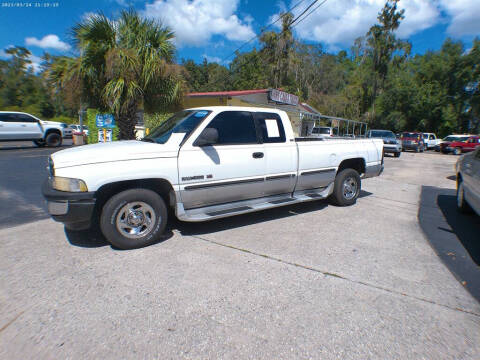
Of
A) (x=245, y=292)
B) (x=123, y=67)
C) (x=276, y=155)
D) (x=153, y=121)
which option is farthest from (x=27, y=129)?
(x=245, y=292)

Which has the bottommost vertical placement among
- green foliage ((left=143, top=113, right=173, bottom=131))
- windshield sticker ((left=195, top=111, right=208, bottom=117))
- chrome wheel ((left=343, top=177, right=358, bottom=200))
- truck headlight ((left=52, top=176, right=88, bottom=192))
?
chrome wheel ((left=343, top=177, right=358, bottom=200))

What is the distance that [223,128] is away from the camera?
424 centimetres

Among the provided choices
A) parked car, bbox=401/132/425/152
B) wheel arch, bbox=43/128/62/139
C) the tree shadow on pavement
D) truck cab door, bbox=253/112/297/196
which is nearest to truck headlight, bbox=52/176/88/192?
truck cab door, bbox=253/112/297/196

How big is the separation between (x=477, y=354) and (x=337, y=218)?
3079mm

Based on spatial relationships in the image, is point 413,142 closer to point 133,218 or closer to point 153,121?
point 153,121

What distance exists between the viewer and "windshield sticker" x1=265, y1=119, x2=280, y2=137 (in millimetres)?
4672

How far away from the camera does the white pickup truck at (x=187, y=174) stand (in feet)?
10.9

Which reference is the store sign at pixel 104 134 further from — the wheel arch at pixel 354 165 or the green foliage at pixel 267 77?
the wheel arch at pixel 354 165

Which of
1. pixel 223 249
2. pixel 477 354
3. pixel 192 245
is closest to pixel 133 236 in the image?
pixel 192 245

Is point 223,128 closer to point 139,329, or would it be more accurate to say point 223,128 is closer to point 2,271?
point 139,329

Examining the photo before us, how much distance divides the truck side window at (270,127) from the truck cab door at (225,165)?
0.47ft

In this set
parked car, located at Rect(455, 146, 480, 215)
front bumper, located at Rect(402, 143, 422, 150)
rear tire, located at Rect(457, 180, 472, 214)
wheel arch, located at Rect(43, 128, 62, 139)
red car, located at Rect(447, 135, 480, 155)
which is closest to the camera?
parked car, located at Rect(455, 146, 480, 215)

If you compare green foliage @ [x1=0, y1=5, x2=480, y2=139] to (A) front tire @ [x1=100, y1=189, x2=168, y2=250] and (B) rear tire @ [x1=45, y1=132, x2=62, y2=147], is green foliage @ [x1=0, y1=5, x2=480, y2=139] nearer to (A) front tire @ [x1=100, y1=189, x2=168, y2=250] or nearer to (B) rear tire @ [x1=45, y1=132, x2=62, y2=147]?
(B) rear tire @ [x1=45, y1=132, x2=62, y2=147]

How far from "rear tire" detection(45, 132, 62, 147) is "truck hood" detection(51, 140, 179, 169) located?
1649 cm
